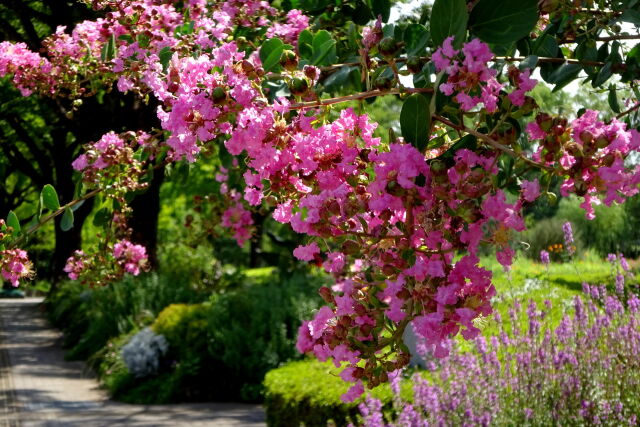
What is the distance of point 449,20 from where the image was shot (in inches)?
49.0

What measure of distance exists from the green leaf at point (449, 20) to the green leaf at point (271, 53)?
1.25 ft

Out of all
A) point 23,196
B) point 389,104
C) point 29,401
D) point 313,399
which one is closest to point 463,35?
point 313,399

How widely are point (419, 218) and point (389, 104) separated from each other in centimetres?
2019

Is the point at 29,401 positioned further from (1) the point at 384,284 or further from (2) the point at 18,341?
(1) the point at 384,284

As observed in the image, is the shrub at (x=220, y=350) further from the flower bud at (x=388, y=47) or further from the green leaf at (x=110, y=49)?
the flower bud at (x=388, y=47)

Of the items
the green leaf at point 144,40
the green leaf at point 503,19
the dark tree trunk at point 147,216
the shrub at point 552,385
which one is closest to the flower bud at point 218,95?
the green leaf at point 503,19

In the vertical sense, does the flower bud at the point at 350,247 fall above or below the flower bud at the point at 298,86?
below

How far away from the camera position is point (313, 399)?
543 centimetres

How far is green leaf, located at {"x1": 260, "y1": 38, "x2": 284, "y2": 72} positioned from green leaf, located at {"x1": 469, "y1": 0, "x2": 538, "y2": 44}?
1.36 ft

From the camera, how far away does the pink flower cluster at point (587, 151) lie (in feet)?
3.76

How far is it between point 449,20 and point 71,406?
8019 mm

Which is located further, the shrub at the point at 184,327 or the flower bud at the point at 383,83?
the shrub at the point at 184,327

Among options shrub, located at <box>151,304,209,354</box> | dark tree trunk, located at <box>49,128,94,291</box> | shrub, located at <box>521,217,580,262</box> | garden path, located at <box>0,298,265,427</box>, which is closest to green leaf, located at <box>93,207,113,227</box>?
garden path, located at <box>0,298,265,427</box>

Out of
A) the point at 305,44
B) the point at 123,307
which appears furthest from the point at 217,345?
the point at 305,44
